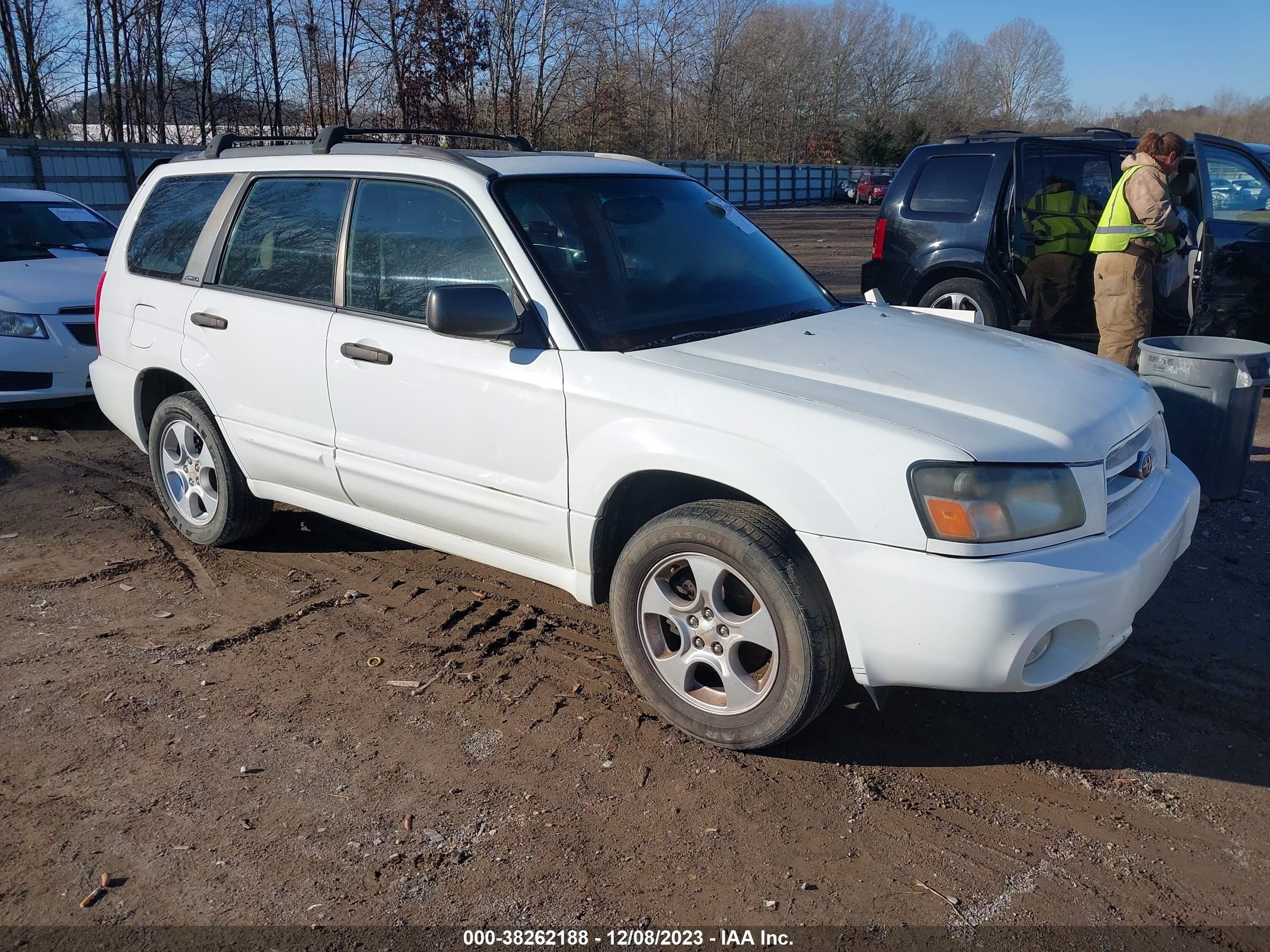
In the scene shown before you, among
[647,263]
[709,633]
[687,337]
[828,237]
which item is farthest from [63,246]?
[828,237]

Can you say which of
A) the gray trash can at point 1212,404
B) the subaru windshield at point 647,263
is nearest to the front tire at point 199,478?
the subaru windshield at point 647,263

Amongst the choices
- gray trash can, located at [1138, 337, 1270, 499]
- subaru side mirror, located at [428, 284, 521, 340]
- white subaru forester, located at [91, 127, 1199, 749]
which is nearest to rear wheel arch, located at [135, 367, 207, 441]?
white subaru forester, located at [91, 127, 1199, 749]

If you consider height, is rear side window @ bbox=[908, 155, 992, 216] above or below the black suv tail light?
above

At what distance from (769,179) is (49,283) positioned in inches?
1538

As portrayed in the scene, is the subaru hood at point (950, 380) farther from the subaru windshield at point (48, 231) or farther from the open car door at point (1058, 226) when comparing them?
the subaru windshield at point (48, 231)

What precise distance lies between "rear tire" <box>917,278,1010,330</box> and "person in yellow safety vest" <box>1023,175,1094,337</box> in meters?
0.28

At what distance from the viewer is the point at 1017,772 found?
323 cm

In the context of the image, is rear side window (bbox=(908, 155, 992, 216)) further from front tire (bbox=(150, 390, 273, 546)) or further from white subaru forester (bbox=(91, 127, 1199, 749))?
front tire (bbox=(150, 390, 273, 546))

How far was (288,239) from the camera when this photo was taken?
4.46 m

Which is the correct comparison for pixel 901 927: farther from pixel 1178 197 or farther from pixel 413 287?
pixel 1178 197

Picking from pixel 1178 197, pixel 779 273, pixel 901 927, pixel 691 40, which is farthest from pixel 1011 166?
pixel 691 40

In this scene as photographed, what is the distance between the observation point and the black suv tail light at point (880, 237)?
9.23 metres

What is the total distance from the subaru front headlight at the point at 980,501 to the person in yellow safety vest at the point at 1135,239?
4304mm

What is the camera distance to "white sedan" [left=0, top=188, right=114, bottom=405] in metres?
7.24
